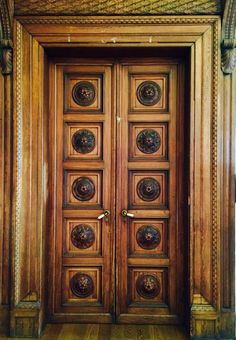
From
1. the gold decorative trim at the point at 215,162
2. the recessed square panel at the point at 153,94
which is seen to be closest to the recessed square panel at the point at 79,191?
the recessed square panel at the point at 153,94

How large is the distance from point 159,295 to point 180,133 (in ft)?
4.58

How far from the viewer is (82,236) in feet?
11.1

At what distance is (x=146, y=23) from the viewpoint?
10.3 feet

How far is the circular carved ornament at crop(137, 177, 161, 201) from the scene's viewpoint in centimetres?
338

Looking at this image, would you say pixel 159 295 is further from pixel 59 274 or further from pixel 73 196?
pixel 73 196

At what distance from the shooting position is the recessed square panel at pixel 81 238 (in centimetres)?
340

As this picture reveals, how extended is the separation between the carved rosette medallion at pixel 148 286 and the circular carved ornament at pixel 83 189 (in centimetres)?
83

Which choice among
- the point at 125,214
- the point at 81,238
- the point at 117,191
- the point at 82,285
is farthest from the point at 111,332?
the point at 117,191

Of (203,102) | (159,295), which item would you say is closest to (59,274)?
(159,295)

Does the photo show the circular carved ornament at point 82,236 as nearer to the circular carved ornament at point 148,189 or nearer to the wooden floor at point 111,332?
the circular carved ornament at point 148,189

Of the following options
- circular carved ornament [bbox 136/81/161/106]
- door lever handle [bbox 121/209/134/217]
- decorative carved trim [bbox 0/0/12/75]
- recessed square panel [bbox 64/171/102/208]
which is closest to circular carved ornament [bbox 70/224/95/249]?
recessed square panel [bbox 64/171/102/208]

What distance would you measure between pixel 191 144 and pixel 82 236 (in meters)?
1.20

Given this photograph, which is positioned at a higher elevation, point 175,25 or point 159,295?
point 175,25

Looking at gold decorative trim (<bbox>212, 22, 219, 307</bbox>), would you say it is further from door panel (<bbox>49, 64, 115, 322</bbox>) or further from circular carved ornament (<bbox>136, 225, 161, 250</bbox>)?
door panel (<bbox>49, 64, 115, 322</bbox>)
